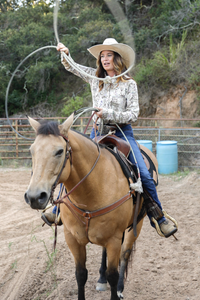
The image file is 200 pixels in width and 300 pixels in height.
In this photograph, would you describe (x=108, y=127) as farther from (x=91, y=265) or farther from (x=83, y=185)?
(x=91, y=265)

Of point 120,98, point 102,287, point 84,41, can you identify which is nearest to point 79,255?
point 102,287

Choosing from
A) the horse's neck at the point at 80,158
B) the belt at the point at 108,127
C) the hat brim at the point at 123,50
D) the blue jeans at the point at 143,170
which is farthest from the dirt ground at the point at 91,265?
the hat brim at the point at 123,50

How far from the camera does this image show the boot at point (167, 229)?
3021 mm

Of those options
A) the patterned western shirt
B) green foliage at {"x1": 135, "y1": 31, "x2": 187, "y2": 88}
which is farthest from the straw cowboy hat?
green foliage at {"x1": 135, "y1": 31, "x2": 187, "y2": 88}

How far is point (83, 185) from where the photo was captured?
2.35 metres

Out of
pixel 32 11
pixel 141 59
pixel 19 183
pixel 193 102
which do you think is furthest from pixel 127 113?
pixel 32 11

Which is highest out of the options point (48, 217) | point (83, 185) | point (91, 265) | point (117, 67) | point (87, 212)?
point (117, 67)

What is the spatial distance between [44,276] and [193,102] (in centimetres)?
1102

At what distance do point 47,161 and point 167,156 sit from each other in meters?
8.23

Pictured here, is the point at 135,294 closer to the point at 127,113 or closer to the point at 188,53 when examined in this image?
the point at 127,113

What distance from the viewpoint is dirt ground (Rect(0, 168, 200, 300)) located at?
323 cm

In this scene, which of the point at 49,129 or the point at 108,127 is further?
the point at 108,127

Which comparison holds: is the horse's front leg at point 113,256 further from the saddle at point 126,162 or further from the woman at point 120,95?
the woman at point 120,95

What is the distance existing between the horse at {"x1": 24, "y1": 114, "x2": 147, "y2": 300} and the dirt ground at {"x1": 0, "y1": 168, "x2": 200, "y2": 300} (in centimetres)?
63
